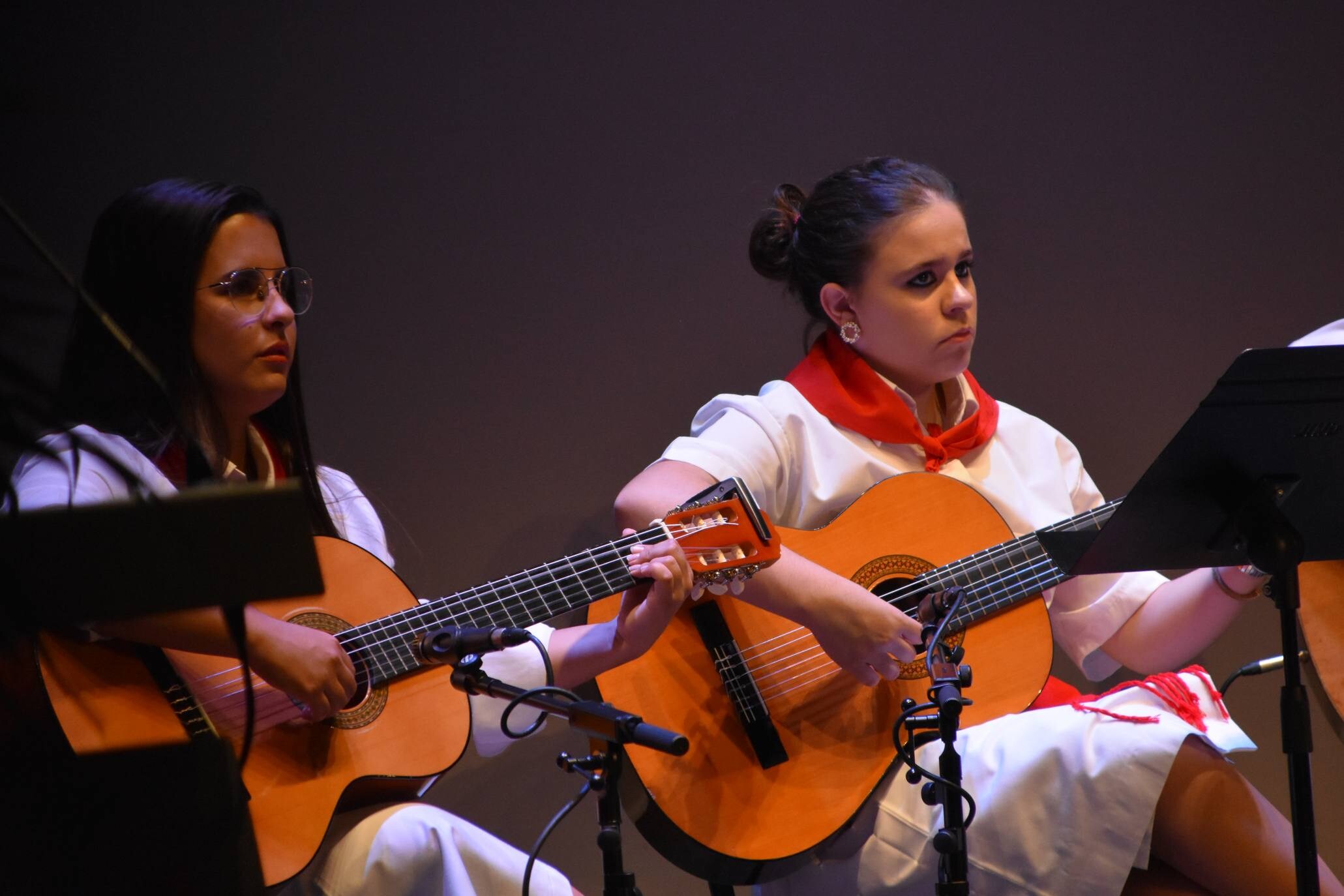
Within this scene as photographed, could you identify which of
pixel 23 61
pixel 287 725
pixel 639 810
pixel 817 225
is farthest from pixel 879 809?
pixel 23 61

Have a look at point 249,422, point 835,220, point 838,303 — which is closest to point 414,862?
point 249,422

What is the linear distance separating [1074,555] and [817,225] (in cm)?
111

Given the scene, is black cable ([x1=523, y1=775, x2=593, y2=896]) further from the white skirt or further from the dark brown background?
the dark brown background

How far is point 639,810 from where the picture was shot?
2.09 meters

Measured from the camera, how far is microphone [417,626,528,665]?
1.55 metres

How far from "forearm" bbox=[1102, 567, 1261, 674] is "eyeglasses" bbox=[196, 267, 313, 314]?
5.60ft

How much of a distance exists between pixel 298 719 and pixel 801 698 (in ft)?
2.89

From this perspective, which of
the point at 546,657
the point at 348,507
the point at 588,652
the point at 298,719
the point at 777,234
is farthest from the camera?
the point at 777,234

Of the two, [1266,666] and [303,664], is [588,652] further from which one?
[1266,666]

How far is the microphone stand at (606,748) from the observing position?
138 centimetres

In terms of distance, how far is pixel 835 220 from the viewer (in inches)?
98.1

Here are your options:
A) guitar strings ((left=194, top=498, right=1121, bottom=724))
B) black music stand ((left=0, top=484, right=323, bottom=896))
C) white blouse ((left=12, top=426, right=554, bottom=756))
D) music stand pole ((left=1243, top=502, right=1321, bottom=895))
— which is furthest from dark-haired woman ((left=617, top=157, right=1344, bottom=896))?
black music stand ((left=0, top=484, right=323, bottom=896))

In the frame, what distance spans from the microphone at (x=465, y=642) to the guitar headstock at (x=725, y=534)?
461mm

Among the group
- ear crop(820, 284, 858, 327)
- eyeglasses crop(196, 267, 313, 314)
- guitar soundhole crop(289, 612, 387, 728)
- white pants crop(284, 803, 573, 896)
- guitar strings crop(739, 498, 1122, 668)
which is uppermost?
eyeglasses crop(196, 267, 313, 314)
